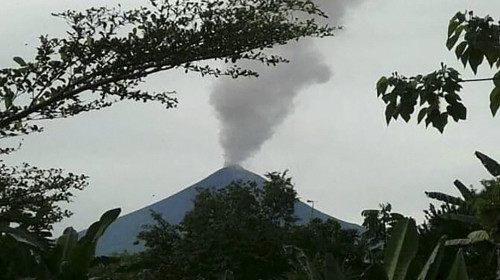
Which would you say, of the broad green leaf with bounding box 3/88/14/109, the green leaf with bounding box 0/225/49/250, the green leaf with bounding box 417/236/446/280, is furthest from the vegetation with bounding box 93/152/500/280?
the green leaf with bounding box 0/225/49/250

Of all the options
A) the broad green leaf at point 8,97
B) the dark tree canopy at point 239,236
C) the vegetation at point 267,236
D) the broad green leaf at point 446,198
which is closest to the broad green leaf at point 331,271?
the broad green leaf at point 8,97

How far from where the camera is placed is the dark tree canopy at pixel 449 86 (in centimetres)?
301

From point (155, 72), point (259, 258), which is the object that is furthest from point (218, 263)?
point (155, 72)

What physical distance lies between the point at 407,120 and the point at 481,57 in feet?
1.17

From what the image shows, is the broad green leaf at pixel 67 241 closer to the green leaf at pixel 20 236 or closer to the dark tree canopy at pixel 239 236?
the green leaf at pixel 20 236

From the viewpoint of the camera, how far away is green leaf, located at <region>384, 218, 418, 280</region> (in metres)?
6.80

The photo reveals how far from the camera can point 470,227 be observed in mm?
12688

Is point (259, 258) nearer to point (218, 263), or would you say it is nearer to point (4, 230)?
point (218, 263)

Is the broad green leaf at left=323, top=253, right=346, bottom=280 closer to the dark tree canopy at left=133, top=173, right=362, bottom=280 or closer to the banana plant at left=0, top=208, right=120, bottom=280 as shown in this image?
the banana plant at left=0, top=208, right=120, bottom=280

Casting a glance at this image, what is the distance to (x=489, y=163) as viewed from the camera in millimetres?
11789

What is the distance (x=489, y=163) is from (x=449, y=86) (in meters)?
9.13

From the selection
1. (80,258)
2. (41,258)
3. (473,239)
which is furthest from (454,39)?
(473,239)

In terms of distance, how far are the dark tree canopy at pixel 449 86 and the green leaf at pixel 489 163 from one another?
28.7 feet

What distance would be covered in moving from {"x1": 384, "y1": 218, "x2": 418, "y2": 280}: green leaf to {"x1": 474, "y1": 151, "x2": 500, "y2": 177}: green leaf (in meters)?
5.01
